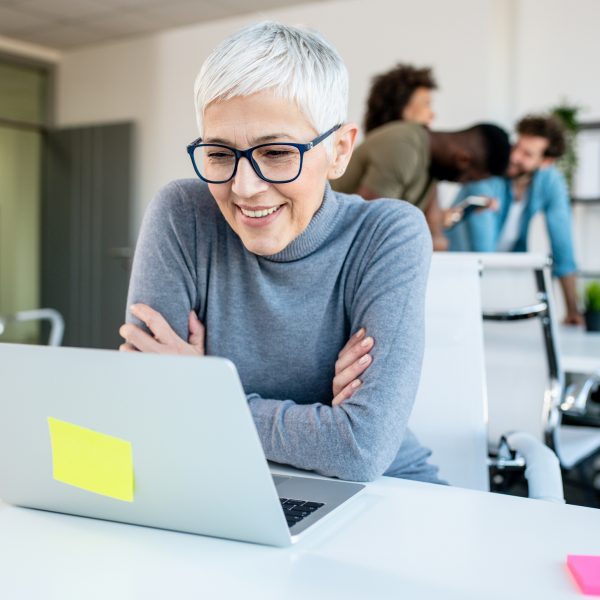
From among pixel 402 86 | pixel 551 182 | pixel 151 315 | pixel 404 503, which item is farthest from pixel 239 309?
pixel 551 182

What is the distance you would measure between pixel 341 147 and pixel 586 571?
0.82 meters

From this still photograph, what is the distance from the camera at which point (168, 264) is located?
136cm

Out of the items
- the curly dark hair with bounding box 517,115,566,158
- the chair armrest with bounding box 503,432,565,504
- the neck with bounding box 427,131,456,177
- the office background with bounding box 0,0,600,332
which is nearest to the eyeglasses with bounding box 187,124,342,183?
the chair armrest with bounding box 503,432,565,504

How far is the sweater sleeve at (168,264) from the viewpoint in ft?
4.41

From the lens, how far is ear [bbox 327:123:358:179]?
1.32 metres

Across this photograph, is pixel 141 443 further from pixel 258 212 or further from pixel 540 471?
pixel 540 471

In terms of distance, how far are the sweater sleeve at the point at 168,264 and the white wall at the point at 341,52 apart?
461cm

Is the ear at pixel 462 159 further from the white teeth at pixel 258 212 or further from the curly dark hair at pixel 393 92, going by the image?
the white teeth at pixel 258 212

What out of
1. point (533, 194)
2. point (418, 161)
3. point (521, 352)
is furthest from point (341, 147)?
point (533, 194)

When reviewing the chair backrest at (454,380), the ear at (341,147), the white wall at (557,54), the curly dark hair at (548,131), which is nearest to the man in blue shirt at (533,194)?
the curly dark hair at (548,131)

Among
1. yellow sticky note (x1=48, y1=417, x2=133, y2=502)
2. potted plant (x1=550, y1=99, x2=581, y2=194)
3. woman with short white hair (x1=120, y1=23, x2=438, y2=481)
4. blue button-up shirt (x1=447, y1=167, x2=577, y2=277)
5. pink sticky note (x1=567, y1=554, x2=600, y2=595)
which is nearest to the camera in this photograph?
pink sticky note (x1=567, y1=554, x2=600, y2=595)

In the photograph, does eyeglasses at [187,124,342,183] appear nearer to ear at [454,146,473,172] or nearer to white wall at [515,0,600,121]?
ear at [454,146,473,172]

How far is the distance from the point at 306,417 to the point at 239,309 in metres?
0.28

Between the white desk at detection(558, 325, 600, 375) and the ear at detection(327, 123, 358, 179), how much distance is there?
105 centimetres
